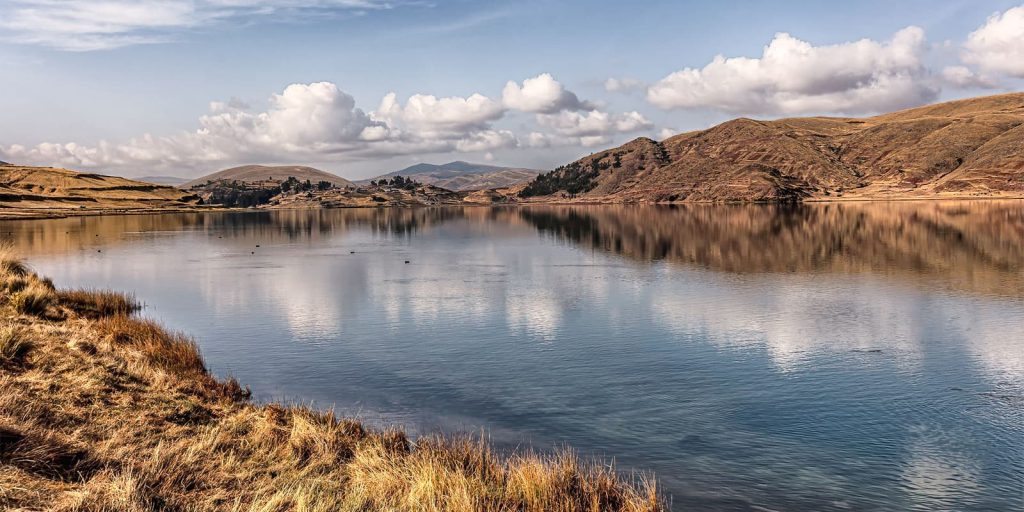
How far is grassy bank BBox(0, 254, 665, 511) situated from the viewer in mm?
11367

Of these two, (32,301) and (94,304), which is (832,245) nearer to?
(94,304)

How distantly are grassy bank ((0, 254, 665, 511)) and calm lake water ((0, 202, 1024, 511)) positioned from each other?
3.47 metres

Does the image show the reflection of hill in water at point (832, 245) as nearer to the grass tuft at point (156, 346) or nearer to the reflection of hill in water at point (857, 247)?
the reflection of hill in water at point (857, 247)

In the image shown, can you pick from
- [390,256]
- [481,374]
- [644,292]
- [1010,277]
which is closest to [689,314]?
[644,292]

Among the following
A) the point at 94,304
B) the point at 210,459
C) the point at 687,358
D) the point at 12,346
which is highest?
the point at 12,346

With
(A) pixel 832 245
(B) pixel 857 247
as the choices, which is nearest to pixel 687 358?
(B) pixel 857 247

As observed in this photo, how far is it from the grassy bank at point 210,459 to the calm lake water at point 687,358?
11.4ft

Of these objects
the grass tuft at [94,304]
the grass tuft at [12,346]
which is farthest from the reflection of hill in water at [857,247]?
the grass tuft at [12,346]

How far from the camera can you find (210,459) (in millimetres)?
13492

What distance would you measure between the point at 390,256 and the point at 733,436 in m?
60.2

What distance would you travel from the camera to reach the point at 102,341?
936 inches

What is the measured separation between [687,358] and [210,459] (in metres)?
18.6

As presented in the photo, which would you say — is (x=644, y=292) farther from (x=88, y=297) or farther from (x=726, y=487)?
(x=88, y=297)

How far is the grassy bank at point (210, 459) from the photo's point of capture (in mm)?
11367
